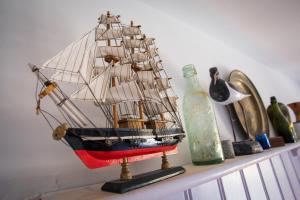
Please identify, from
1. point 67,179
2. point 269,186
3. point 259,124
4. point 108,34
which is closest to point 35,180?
point 67,179

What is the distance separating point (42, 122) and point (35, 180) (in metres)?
0.12

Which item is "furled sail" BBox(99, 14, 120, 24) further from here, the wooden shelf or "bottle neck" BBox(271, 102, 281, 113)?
"bottle neck" BBox(271, 102, 281, 113)

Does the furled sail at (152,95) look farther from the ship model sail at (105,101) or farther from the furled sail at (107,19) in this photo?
the furled sail at (107,19)

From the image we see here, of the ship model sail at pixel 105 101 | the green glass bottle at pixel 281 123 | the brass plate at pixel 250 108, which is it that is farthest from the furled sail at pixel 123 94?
the green glass bottle at pixel 281 123

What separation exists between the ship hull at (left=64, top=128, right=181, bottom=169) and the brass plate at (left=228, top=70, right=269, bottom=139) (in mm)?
779

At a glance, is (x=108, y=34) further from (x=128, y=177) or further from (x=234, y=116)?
(x=234, y=116)

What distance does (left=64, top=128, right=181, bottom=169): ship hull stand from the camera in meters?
0.29

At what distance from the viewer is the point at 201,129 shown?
1.78ft

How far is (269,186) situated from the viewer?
→ 621 mm

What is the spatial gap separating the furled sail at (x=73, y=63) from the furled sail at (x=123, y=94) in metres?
0.05

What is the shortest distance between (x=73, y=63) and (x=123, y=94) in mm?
103

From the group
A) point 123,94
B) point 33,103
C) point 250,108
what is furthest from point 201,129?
point 250,108

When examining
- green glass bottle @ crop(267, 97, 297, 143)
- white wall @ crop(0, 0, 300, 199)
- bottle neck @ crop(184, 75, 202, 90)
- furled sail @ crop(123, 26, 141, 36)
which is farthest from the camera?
green glass bottle @ crop(267, 97, 297, 143)

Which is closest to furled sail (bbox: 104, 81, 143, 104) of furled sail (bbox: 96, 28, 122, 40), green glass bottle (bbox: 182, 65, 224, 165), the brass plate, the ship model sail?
the ship model sail
